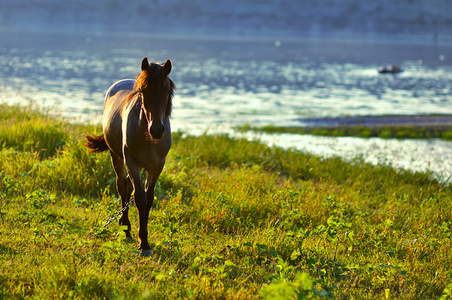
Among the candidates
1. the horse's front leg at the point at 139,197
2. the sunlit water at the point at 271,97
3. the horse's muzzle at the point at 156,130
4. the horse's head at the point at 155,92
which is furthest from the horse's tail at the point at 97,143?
the sunlit water at the point at 271,97

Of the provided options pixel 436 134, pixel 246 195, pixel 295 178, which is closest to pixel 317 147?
pixel 295 178

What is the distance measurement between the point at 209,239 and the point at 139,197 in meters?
1.45

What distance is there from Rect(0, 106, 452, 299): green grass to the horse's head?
144 centimetres

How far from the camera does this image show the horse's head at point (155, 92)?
539 centimetres

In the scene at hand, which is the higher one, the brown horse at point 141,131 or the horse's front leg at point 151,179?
the brown horse at point 141,131

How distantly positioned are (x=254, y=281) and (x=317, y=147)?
562 inches

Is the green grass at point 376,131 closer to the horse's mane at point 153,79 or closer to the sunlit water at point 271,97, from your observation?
the sunlit water at point 271,97

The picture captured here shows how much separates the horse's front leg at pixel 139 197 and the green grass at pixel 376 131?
59.8 feet

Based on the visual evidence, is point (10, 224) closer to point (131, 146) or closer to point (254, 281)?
point (131, 146)

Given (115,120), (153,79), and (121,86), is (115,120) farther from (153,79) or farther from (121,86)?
(153,79)

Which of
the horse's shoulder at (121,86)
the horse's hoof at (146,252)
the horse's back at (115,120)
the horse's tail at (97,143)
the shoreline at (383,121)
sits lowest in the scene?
the shoreline at (383,121)

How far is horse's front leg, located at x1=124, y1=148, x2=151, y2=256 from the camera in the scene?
250 inches

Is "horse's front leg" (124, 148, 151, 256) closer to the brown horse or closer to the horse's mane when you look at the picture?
the brown horse

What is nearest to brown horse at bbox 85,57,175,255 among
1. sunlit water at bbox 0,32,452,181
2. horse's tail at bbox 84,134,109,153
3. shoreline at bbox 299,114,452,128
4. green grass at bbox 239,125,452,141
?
horse's tail at bbox 84,134,109,153
